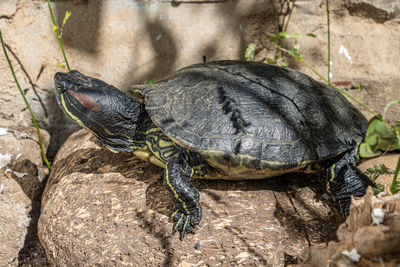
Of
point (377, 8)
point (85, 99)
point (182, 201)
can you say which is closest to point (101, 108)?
point (85, 99)

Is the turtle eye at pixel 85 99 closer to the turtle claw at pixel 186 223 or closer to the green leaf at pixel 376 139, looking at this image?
the turtle claw at pixel 186 223

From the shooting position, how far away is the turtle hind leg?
11.0ft

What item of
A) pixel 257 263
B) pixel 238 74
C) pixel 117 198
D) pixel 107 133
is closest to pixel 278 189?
pixel 257 263

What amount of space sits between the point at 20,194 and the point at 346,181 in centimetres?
400

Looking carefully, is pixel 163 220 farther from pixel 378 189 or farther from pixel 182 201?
pixel 378 189

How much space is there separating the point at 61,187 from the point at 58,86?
1.14 m

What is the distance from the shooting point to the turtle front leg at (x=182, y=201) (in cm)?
316

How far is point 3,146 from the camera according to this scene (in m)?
4.78

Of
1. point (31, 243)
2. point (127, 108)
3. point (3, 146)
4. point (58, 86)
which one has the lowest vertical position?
point (31, 243)

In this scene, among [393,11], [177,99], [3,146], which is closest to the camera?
[177,99]

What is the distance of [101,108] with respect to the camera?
3.68m

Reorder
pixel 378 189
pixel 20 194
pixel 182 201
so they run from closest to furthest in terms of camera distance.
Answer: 1. pixel 378 189
2. pixel 182 201
3. pixel 20 194

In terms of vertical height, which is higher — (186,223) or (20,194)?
(186,223)

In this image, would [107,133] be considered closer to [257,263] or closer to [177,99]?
[177,99]
